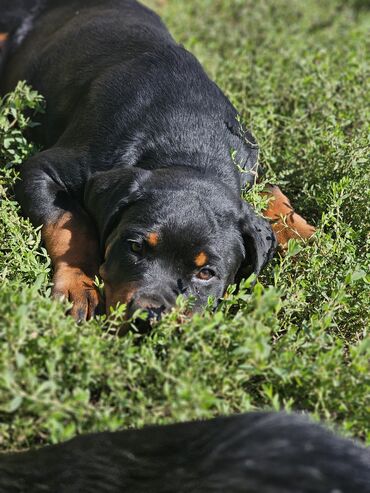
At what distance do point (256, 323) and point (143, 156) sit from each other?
66.6 inches

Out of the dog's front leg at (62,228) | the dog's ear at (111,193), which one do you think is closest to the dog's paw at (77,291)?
the dog's front leg at (62,228)

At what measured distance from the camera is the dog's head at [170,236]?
3.88 metres

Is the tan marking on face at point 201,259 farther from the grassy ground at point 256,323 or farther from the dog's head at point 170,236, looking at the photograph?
the grassy ground at point 256,323

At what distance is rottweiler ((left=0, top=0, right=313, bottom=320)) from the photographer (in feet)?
12.9

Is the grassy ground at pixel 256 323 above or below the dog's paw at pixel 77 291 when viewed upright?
above

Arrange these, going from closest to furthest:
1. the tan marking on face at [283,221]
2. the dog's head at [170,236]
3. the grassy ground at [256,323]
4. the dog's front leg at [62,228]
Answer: the grassy ground at [256,323] → the dog's head at [170,236] → the dog's front leg at [62,228] → the tan marking on face at [283,221]

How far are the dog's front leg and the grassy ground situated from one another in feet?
0.34

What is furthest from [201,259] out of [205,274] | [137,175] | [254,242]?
[137,175]

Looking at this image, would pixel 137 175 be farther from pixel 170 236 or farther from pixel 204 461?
pixel 204 461

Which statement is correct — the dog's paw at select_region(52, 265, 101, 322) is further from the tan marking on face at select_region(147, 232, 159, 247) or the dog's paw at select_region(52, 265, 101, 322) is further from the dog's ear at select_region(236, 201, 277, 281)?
the dog's ear at select_region(236, 201, 277, 281)

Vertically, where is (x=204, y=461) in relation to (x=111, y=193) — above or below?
above

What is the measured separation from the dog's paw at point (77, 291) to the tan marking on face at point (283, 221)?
1.19m

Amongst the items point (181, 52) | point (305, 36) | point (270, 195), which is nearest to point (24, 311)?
point (270, 195)

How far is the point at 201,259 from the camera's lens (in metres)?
3.93
